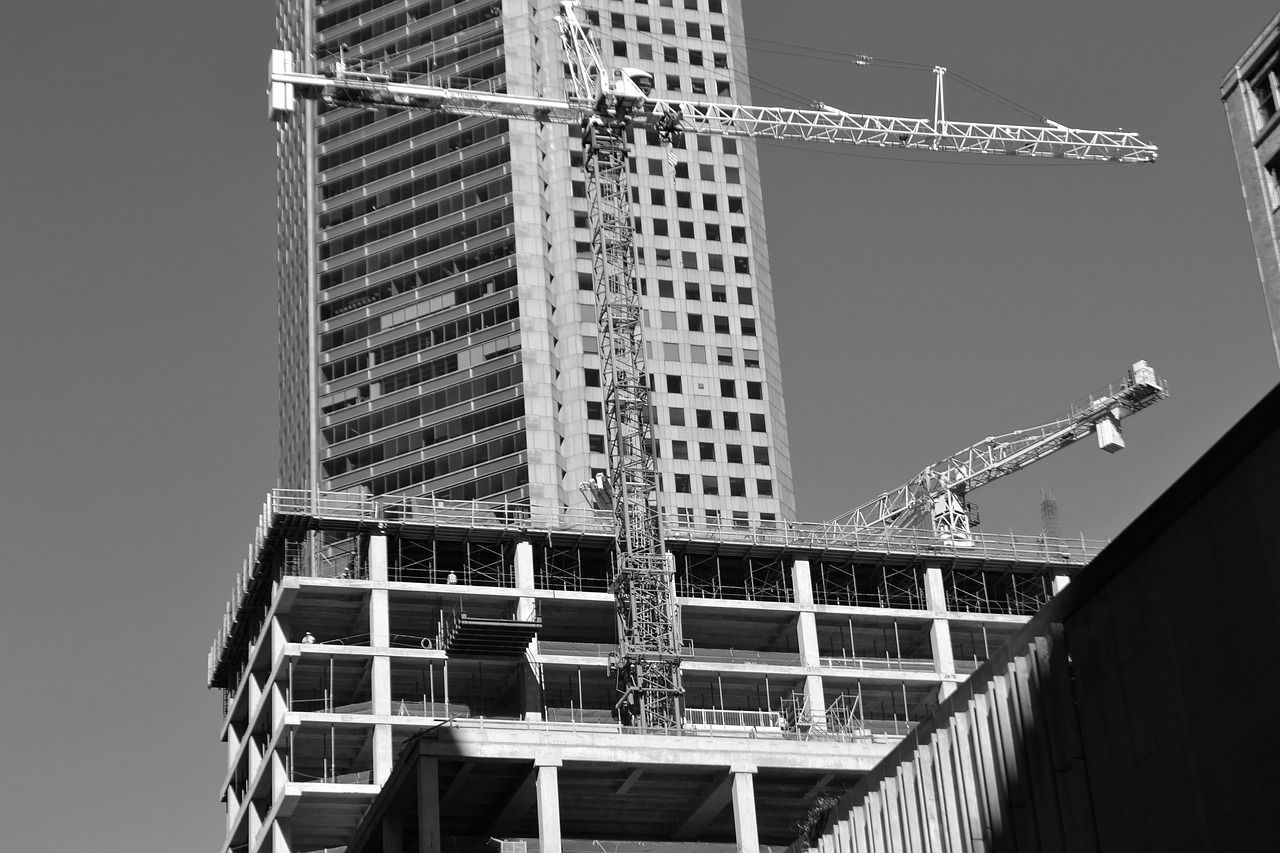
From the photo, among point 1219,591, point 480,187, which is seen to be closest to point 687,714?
point 480,187

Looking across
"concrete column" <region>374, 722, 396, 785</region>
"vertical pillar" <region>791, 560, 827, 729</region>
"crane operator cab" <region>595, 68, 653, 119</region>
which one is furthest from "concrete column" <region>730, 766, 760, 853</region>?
"crane operator cab" <region>595, 68, 653, 119</region>

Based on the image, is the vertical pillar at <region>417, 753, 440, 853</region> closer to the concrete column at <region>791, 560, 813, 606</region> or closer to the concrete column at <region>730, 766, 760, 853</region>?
the concrete column at <region>730, 766, 760, 853</region>

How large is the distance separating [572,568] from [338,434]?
58543 mm

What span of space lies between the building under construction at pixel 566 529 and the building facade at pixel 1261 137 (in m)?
27.3

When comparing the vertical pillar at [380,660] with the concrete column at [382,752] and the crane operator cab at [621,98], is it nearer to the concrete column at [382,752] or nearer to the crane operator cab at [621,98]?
the concrete column at [382,752]

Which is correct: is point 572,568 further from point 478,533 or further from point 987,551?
point 987,551

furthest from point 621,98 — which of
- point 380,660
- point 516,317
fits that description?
point 516,317

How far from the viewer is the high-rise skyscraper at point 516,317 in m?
180

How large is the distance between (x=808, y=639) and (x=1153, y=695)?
90.3m

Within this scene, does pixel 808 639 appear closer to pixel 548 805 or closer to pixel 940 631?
pixel 940 631

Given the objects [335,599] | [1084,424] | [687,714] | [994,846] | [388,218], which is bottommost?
[994,846]

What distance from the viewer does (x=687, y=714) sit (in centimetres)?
13012

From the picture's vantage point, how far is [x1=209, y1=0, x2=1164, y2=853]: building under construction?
93562 mm

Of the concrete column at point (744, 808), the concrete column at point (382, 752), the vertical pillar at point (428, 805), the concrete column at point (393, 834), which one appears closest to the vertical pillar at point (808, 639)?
the concrete column at point (382, 752)
